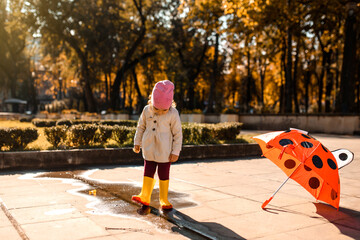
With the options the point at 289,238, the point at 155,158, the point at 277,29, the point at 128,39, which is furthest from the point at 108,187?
the point at 128,39

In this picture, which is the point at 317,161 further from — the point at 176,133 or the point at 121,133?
the point at 121,133

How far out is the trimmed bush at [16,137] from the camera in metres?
9.51

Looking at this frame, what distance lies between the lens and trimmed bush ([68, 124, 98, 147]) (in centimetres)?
1062

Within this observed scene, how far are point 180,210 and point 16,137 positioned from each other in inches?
241

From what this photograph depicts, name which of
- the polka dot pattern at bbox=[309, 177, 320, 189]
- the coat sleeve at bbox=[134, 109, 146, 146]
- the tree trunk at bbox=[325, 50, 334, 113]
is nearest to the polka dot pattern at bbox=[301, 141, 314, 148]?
the polka dot pattern at bbox=[309, 177, 320, 189]

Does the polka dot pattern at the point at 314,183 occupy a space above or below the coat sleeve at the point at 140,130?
below

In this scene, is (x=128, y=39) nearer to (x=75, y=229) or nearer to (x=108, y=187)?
(x=108, y=187)

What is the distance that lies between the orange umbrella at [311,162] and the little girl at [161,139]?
46.2 inches

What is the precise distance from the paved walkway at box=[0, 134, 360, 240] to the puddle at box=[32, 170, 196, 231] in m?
0.01

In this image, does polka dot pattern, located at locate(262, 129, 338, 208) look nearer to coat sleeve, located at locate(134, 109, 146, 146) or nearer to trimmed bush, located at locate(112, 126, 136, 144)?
coat sleeve, located at locate(134, 109, 146, 146)

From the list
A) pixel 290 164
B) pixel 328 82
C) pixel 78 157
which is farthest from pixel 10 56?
pixel 290 164

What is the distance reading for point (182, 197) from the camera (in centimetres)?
→ 605

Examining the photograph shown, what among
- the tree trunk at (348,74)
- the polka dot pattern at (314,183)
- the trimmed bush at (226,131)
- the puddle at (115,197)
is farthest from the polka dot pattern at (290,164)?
the tree trunk at (348,74)

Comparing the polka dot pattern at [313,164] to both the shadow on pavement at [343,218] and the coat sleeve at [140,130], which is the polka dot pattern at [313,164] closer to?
the shadow on pavement at [343,218]
